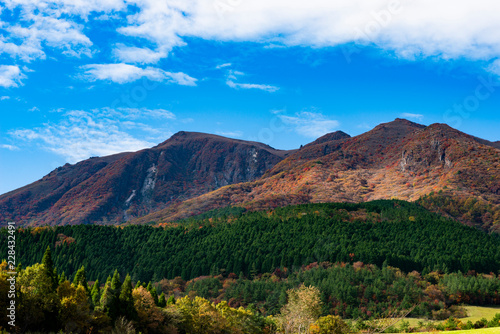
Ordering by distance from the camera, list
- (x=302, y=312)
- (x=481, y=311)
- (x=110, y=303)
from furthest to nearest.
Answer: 1. (x=481, y=311)
2. (x=302, y=312)
3. (x=110, y=303)

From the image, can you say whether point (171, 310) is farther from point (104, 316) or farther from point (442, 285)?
Answer: point (442, 285)

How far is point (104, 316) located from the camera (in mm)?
73000

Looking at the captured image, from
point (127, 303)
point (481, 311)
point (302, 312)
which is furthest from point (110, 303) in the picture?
point (481, 311)

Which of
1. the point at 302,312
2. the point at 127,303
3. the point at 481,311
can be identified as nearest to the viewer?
the point at 127,303

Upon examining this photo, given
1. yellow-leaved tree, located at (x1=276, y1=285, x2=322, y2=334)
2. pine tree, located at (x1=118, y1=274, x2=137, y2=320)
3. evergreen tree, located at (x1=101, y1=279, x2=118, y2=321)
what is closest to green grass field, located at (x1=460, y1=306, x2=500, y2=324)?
yellow-leaved tree, located at (x1=276, y1=285, x2=322, y2=334)

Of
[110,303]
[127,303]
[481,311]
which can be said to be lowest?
[481,311]

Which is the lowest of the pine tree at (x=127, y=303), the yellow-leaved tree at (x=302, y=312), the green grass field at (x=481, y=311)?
the green grass field at (x=481, y=311)

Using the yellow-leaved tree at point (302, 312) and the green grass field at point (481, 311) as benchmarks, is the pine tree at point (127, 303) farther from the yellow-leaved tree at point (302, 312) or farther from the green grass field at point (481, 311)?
the green grass field at point (481, 311)

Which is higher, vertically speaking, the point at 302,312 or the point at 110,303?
the point at 110,303

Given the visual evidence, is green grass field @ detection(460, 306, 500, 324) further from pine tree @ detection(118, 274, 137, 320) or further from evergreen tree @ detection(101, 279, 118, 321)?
evergreen tree @ detection(101, 279, 118, 321)

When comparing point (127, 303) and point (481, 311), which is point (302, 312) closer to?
point (127, 303)

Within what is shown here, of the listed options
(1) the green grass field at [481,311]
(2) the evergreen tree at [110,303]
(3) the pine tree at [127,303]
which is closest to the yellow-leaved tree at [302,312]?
(3) the pine tree at [127,303]

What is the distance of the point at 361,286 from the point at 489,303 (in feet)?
195

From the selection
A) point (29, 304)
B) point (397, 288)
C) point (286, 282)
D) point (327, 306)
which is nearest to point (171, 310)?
point (29, 304)
